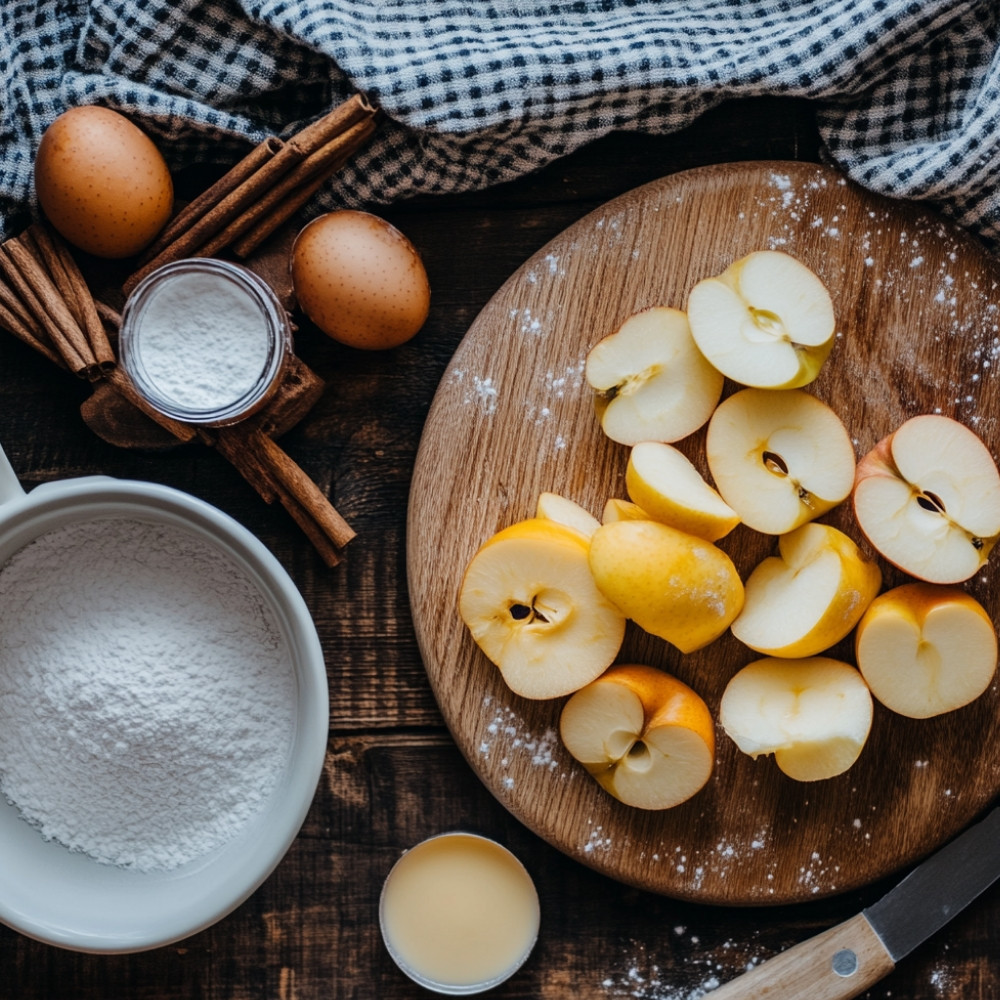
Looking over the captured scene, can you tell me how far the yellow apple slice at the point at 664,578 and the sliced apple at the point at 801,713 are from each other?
0.09 metres

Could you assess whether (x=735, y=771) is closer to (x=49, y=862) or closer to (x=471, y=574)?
(x=471, y=574)

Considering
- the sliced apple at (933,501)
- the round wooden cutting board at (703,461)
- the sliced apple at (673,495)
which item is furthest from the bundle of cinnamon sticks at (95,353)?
the sliced apple at (933,501)

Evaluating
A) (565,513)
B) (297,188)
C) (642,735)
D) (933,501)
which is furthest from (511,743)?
(297,188)

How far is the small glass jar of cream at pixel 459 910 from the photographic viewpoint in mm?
1099

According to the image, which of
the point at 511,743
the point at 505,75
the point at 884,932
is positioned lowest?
the point at 884,932

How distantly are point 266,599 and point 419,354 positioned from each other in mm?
350

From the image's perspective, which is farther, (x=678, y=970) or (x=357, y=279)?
(x=678, y=970)

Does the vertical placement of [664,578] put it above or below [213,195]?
below

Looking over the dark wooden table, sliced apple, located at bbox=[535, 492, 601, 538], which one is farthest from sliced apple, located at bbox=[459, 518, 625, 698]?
the dark wooden table

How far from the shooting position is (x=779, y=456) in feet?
3.51

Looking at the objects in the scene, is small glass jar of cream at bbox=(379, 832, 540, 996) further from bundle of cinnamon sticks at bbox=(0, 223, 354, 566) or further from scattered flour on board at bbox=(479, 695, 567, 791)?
bundle of cinnamon sticks at bbox=(0, 223, 354, 566)

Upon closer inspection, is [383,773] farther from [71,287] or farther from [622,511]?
[71,287]

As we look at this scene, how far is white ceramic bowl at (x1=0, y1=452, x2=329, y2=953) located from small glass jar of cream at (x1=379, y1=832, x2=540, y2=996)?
0.22 metres

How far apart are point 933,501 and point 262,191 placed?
31.6 inches
